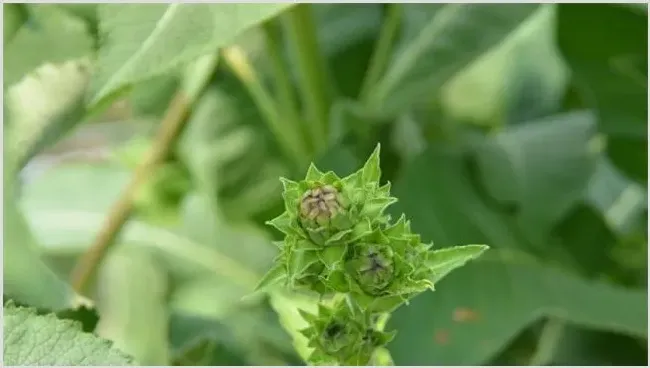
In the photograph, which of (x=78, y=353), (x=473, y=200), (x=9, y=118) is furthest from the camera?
(x=473, y=200)

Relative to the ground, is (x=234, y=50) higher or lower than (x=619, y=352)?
higher

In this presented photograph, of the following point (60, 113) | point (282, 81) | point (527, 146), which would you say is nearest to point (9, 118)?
point (60, 113)

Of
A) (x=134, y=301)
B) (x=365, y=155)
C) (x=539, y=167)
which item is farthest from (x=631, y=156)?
(x=134, y=301)

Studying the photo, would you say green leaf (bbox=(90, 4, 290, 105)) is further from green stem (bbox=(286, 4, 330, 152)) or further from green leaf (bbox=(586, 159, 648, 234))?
green leaf (bbox=(586, 159, 648, 234))

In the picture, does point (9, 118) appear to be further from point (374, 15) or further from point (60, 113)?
point (374, 15)

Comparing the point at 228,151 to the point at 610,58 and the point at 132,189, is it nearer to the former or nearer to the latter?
the point at 132,189

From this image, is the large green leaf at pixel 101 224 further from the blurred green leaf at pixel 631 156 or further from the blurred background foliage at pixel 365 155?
the blurred green leaf at pixel 631 156
